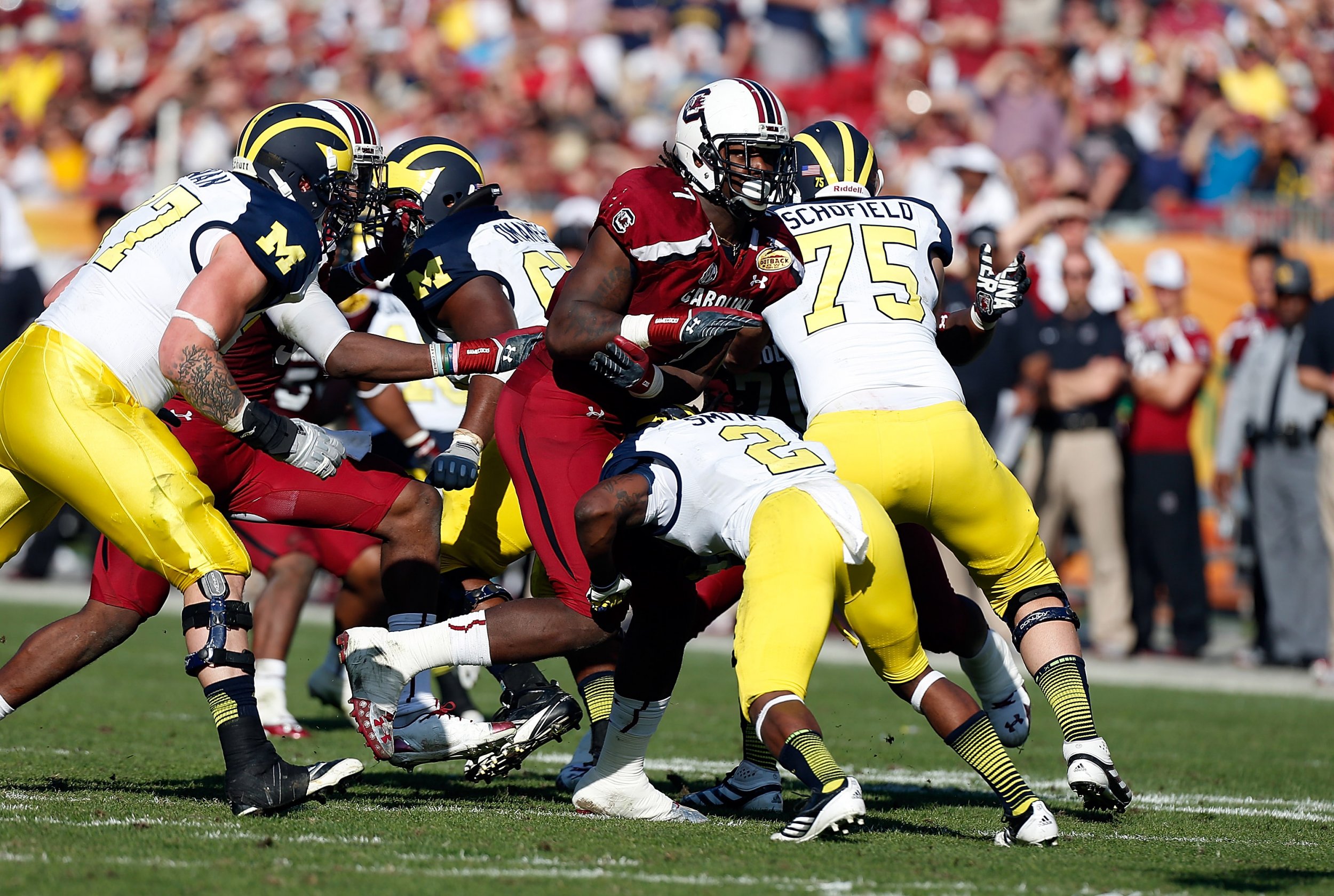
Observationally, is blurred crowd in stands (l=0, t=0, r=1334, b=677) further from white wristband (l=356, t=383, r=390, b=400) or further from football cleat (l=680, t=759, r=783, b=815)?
football cleat (l=680, t=759, r=783, b=815)

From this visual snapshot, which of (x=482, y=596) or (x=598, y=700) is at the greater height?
(x=482, y=596)

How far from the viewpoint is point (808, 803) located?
4262 mm

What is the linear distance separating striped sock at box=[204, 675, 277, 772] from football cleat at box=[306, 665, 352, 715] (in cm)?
268

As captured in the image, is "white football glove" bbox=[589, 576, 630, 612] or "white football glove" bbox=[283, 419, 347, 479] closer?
"white football glove" bbox=[589, 576, 630, 612]

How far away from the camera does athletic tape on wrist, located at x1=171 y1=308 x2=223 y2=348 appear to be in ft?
15.0

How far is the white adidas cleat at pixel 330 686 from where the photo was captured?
7332 mm

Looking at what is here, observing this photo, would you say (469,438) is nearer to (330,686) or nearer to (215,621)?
(215,621)

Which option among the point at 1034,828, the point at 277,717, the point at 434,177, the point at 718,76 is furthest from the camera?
the point at 718,76

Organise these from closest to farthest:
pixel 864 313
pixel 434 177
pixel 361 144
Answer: pixel 864 313
pixel 361 144
pixel 434 177

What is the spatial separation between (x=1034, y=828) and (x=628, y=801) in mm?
1202

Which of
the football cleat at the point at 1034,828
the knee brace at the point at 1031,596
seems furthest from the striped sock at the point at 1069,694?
the football cleat at the point at 1034,828

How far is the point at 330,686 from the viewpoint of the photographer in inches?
290

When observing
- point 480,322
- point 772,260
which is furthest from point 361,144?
point 772,260

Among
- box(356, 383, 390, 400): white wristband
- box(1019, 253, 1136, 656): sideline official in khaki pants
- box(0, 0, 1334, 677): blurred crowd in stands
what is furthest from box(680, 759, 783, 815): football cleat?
box(1019, 253, 1136, 656): sideline official in khaki pants
